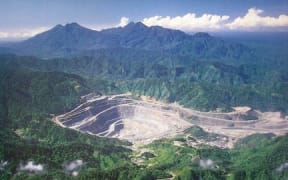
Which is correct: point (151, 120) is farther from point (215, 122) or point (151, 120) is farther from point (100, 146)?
point (100, 146)

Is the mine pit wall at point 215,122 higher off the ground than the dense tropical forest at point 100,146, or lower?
lower

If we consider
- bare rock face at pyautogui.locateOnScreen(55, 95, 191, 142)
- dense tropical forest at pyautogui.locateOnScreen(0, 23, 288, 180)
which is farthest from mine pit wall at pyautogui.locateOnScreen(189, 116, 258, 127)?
dense tropical forest at pyautogui.locateOnScreen(0, 23, 288, 180)

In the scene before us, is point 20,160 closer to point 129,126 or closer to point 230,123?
point 129,126

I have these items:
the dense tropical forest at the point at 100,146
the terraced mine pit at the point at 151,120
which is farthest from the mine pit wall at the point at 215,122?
the dense tropical forest at the point at 100,146

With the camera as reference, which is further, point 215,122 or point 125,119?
point 125,119

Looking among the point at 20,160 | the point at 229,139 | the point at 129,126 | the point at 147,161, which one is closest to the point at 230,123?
the point at 229,139

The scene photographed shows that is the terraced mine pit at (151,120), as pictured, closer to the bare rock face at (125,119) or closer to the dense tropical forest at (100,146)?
the bare rock face at (125,119)

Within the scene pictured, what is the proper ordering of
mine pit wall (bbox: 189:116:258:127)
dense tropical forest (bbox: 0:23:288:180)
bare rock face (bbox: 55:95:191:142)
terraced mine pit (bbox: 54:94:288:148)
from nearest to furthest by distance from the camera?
1. dense tropical forest (bbox: 0:23:288:180)
2. bare rock face (bbox: 55:95:191:142)
3. terraced mine pit (bbox: 54:94:288:148)
4. mine pit wall (bbox: 189:116:258:127)

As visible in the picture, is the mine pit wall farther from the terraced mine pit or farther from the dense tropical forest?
the dense tropical forest

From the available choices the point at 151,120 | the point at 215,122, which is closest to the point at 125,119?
the point at 151,120
